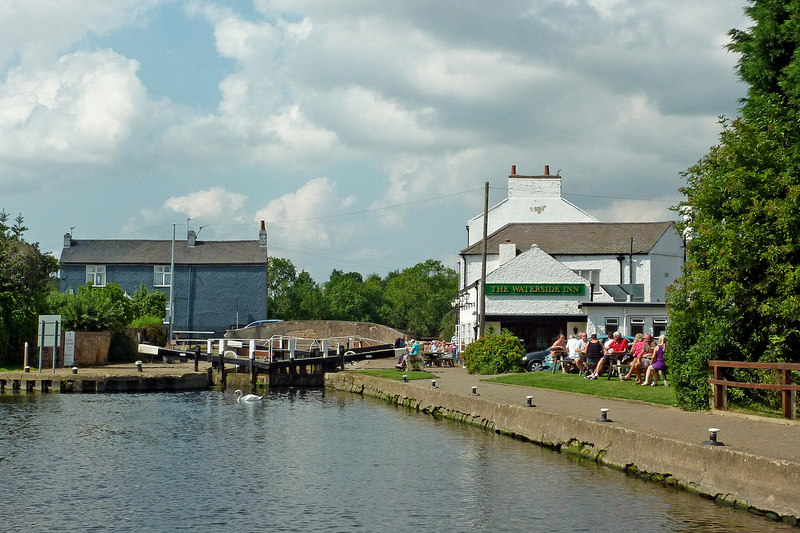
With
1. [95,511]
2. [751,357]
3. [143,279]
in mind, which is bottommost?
[95,511]

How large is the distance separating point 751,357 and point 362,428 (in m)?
10.1

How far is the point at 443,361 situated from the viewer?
157 feet

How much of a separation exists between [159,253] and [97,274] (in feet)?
17.7

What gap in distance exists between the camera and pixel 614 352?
2895cm

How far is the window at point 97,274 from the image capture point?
78.4m

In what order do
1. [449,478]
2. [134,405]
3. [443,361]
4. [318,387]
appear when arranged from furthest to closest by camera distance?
[443,361] < [318,387] < [134,405] < [449,478]

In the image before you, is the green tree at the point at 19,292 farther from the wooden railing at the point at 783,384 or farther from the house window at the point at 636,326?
the wooden railing at the point at 783,384

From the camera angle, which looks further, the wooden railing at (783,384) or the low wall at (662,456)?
the wooden railing at (783,384)

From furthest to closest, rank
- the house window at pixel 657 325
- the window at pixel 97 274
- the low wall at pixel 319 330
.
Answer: the window at pixel 97 274 → the low wall at pixel 319 330 → the house window at pixel 657 325

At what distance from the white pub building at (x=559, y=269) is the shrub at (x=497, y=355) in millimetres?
9986

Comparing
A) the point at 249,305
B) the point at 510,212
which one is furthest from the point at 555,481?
the point at 249,305

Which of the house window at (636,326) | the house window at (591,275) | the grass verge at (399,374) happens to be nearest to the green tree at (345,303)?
the house window at (591,275)

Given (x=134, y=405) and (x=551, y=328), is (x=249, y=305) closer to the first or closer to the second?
(x=551, y=328)

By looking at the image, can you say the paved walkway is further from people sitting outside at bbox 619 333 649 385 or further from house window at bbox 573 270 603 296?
house window at bbox 573 270 603 296
